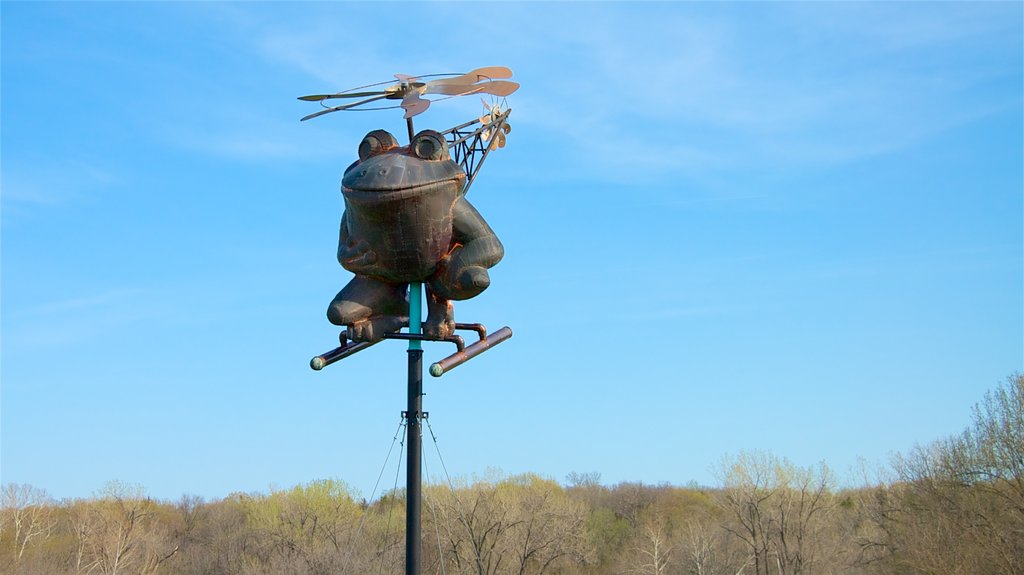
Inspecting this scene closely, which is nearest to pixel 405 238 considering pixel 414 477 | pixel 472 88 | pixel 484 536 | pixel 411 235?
pixel 411 235

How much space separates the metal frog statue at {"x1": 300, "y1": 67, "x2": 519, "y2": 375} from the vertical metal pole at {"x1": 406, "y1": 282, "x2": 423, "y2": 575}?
0.15 metres

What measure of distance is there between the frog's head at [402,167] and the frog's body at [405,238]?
0.04 ft

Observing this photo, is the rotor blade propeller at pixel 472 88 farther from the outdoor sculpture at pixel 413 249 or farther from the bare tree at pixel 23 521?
the bare tree at pixel 23 521

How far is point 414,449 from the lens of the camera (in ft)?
41.6

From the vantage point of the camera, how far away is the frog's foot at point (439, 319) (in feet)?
42.2

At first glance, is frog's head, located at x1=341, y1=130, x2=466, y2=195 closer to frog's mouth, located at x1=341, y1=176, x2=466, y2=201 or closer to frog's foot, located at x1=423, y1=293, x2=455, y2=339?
frog's mouth, located at x1=341, y1=176, x2=466, y2=201

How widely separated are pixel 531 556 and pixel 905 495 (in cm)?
1683

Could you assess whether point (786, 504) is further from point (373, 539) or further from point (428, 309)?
point (428, 309)

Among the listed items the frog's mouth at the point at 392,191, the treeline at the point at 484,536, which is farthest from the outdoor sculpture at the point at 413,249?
the treeline at the point at 484,536

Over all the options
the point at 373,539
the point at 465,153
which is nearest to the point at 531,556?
the point at 373,539

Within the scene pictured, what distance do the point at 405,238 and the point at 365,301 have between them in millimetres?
1019

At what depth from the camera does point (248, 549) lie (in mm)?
47688

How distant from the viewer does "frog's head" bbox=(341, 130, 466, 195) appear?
1212 centimetres

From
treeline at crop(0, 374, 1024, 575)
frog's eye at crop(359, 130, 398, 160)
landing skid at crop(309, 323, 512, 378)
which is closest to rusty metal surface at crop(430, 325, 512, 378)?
landing skid at crop(309, 323, 512, 378)
